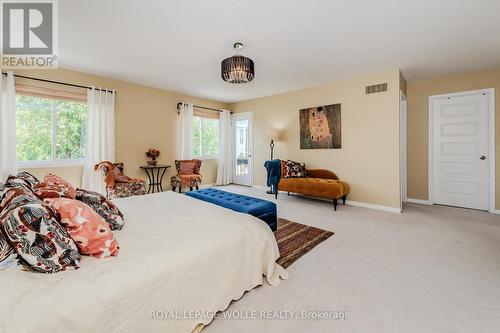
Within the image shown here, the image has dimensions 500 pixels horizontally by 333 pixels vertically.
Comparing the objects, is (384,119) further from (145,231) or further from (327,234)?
(145,231)

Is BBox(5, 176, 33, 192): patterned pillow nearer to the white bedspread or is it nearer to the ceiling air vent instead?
the white bedspread

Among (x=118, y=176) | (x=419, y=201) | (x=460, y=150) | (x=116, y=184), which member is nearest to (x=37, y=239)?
(x=116, y=184)

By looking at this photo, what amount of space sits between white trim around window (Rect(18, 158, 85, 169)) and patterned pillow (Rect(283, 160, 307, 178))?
13.6 ft

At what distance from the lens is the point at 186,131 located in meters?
5.59

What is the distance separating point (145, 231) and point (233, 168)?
537 centimetres

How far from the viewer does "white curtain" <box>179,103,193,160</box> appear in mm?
5547

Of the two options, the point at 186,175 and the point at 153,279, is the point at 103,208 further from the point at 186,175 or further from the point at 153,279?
the point at 186,175

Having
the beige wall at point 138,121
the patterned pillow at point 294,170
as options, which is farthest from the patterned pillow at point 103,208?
the patterned pillow at point 294,170

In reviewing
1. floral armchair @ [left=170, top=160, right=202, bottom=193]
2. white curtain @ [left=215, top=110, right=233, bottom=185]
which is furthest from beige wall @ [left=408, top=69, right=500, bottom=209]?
floral armchair @ [left=170, top=160, right=202, bottom=193]

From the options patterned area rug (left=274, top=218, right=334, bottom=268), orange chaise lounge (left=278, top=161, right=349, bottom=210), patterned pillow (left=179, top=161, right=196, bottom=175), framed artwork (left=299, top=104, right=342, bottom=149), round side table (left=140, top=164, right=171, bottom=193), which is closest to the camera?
patterned area rug (left=274, top=218, right=334, bottom=268)

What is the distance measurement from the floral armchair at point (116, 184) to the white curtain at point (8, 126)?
1.09m

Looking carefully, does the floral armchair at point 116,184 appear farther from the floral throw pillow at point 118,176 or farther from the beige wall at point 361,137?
the beige wall at point 361,137

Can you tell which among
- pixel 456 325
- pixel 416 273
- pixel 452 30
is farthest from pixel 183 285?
pixel 452 30

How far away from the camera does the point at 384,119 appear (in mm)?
4062
